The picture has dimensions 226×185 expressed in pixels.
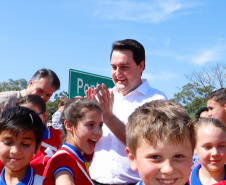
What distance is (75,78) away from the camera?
4926 millimetres

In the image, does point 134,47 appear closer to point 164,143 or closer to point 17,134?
point 17,134

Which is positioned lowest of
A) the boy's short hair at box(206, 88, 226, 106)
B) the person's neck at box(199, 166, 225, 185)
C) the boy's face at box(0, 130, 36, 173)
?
the person's neck at box(199, 166, 225, 185)

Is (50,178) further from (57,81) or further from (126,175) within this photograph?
(57,81)

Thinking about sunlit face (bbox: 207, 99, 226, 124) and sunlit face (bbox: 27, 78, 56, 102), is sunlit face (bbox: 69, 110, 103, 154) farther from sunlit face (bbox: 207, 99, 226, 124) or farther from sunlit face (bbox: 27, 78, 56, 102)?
sunlit face (bbox: 207, 99, 226, 124)

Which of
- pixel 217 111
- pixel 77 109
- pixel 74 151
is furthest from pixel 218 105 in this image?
pixel 74 151

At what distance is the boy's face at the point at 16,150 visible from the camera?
2488 millimetres

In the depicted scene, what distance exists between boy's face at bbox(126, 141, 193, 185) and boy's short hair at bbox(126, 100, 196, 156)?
0.13 feet

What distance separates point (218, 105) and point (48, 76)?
2.60 meters

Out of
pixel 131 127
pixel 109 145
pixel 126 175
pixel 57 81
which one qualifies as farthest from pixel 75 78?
pixel 131 127

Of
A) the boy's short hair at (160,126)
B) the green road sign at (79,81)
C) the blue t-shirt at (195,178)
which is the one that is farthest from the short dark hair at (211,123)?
the green road sign at (79,81)

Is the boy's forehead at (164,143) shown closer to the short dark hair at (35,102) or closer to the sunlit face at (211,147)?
the sunlit face at (211,147)

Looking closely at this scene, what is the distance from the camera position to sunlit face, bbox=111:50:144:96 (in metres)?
3.62

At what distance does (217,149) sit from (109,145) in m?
1.08

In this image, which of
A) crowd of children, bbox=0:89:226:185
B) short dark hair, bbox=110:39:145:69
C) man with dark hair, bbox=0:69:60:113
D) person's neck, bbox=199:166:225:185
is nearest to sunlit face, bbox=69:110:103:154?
crowd of children, bbox=0:89:226:185
